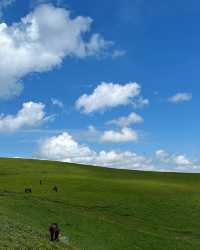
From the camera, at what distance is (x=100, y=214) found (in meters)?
66.9

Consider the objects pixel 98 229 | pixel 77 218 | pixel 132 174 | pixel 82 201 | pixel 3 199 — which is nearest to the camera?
pixel 98 229

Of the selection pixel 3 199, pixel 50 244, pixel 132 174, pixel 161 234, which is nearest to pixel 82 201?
pixel 3 199

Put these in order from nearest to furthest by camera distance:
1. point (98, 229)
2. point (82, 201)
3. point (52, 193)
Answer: point (98, 229) → point (82, 201) → point (52, 193)

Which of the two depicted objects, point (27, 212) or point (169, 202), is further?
point (169, 202)

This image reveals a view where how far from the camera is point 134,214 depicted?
68750 mm

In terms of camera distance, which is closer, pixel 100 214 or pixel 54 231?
pixel 54 231

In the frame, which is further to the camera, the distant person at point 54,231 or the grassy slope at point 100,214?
the grassy slope at point 100,214

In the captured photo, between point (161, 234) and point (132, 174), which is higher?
point (132, 174)

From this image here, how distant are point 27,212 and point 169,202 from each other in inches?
1100

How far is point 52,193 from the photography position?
266 feet

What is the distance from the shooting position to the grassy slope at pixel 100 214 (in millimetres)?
51438

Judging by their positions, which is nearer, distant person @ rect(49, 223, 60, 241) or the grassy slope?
distant person @ rect(49, 223, 60, 241)

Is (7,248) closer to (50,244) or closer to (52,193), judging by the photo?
(50,244)

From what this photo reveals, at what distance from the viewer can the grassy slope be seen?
5144 centimetres
